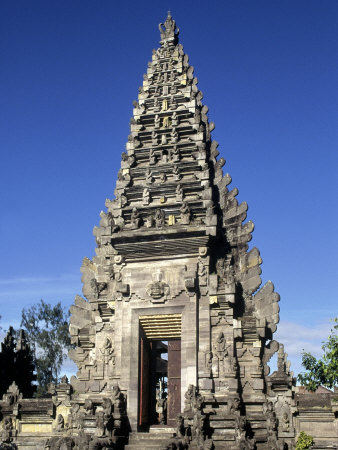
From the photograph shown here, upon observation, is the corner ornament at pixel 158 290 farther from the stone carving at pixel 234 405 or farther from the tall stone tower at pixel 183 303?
the stone carving at pixel 234 405

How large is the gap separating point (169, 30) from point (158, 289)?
14710mm

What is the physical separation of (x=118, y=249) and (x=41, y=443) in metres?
7.70

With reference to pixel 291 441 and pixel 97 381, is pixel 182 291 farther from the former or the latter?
pixel 291 441

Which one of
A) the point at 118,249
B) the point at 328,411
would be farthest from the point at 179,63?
the point at 328,411

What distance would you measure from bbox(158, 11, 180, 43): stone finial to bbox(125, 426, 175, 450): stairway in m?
18.8

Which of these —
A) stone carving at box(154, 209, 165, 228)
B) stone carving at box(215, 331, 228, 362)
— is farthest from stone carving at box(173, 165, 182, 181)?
stone carving at box(215, 331, 228, 362)

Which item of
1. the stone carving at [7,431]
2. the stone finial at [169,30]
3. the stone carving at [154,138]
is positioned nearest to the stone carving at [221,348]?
the stone carving at [7,431]

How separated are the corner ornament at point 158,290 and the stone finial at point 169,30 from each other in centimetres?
1365

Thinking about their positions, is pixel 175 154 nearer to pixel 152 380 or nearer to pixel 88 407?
pixel 152 380

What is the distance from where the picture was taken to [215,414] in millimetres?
17594

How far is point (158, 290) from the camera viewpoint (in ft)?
65.9

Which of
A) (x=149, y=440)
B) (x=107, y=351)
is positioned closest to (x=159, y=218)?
(x=107, y=351)

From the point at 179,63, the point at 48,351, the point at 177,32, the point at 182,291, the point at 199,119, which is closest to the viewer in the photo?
the point at 182,291

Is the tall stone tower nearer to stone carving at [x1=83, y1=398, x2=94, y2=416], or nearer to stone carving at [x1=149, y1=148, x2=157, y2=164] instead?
stone carving at [x1=149, y1=148, x2=157, y2=164]
